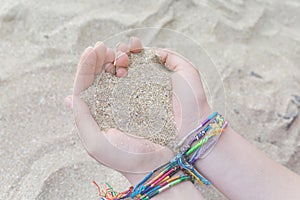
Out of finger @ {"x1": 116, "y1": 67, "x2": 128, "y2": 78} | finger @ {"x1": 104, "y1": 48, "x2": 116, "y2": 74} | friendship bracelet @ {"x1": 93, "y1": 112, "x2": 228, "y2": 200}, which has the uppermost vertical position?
finger @ {"x1": 104, "y1": 48, "x2": 116, "y2": 74}

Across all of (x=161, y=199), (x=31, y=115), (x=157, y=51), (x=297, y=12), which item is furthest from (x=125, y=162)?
(x=297, y=12)

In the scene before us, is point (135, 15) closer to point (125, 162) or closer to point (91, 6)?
point (91, 6)

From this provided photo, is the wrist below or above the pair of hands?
below

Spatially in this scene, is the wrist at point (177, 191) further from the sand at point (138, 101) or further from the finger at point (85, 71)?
the finger at point (85, 71)

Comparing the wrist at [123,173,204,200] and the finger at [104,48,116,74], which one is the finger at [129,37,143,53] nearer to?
the finger at [104,48,116,74]

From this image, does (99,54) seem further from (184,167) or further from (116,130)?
(184,167)

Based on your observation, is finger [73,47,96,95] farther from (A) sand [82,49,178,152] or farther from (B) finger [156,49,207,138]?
(B) finger [156,49,207,138]

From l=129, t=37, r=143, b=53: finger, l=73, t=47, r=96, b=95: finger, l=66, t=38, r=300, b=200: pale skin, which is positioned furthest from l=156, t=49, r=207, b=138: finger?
l=73, t=47, r=96, b=95: finger

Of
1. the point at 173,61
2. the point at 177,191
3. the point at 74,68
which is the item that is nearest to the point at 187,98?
the point at 173,61

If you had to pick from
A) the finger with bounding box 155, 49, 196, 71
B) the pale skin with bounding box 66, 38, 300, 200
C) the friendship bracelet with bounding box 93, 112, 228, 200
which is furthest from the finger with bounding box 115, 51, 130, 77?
the friendship bracelet with bounding box 93, 112, 228, 200

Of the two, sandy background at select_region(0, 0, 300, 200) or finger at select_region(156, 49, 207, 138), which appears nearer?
finger at select_region(156, 49, 207, 138)
